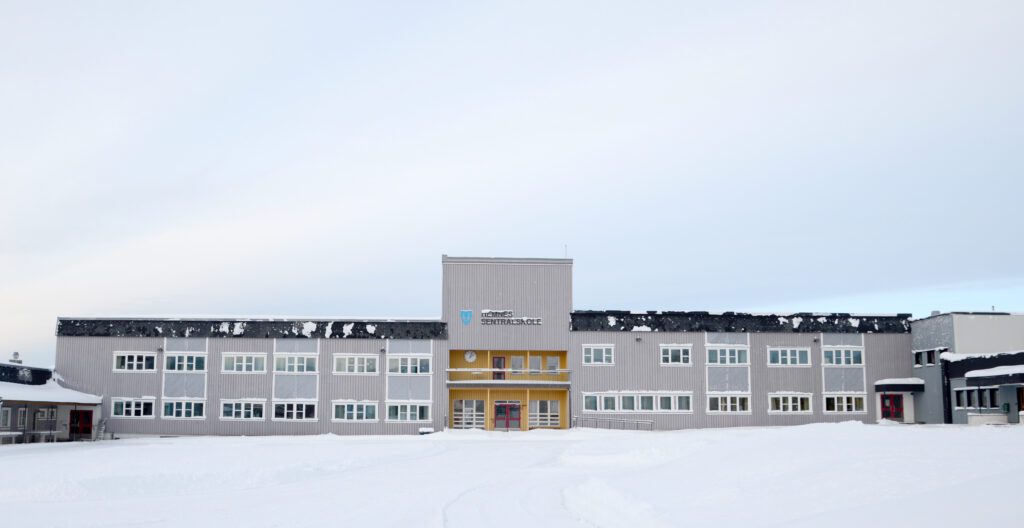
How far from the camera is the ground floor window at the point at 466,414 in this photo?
2785 inches

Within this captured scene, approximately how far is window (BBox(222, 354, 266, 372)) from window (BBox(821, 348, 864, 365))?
4279 cm

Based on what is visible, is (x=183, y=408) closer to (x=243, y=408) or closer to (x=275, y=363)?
(x=243, y=408)

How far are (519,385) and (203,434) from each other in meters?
23.5

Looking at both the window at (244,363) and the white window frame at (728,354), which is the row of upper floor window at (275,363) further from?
the white window frame at (728,354)

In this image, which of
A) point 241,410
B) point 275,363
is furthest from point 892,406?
point 241,410

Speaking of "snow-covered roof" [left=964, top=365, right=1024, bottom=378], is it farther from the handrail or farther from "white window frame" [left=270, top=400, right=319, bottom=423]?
"white window frame" [left=270, top=400, right=319, bottom=423]

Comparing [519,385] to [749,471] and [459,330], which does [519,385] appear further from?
[749,471]

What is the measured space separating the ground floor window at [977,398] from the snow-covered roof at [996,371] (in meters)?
0.95

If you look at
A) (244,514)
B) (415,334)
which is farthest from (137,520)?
(415,334)

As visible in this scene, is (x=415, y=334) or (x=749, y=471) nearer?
(x=749, y=471)

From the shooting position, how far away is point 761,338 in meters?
71.1

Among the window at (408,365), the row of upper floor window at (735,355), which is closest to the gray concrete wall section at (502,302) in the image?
the window at (408,365)

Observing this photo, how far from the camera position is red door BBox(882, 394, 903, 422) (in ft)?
230

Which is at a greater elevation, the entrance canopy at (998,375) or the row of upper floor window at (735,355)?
the row of upper floor window at (735,355)
